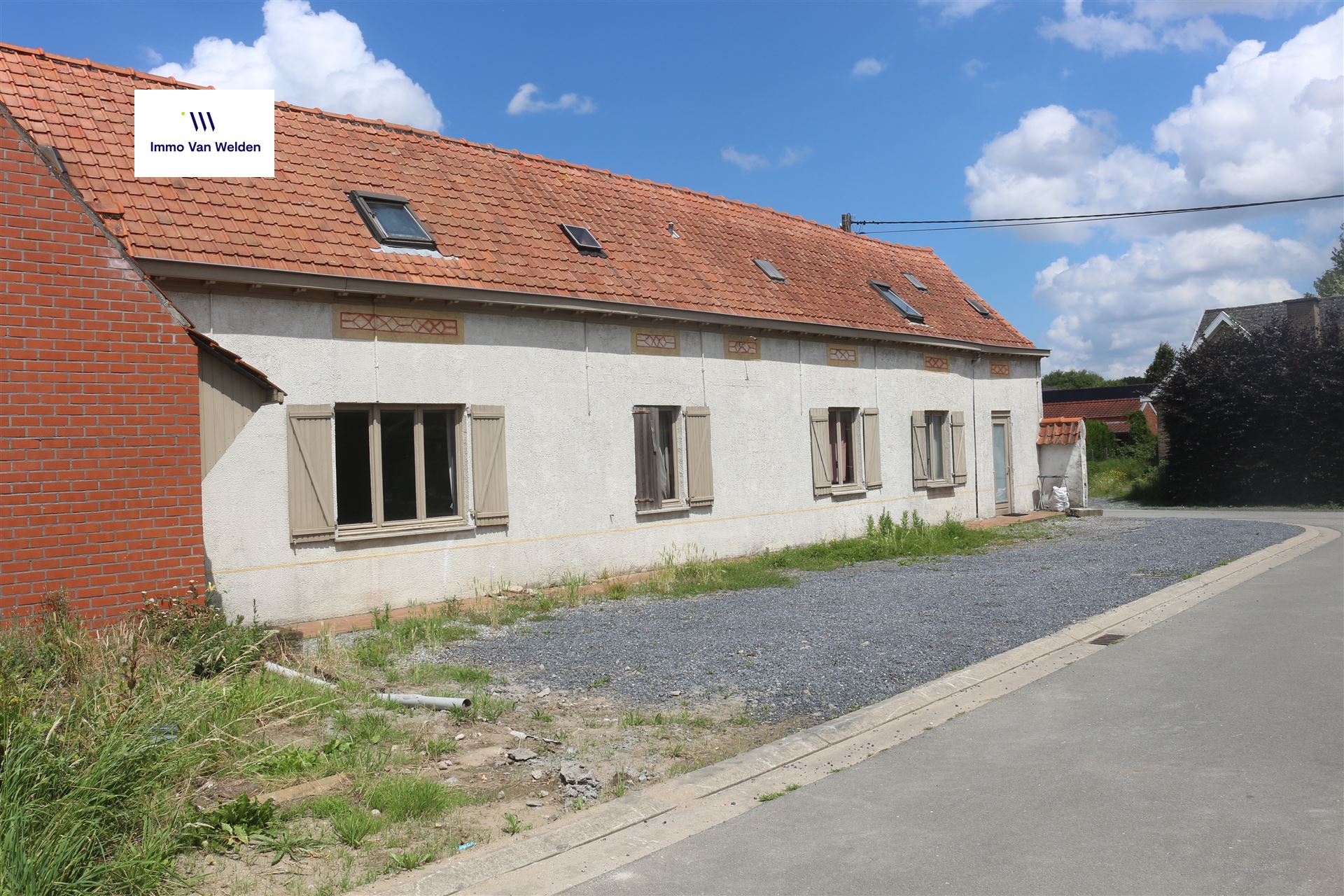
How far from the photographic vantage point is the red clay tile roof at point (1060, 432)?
74.9 feet

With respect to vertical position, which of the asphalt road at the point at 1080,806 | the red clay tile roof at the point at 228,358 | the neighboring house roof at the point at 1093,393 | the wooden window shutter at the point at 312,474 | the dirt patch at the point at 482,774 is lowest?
the asphalt road at the point at 1080,806

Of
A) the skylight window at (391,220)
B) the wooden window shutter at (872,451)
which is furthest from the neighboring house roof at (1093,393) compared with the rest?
the skylight window at (391,220)

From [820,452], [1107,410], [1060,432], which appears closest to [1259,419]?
[1060,432]

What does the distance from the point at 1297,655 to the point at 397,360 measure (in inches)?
353

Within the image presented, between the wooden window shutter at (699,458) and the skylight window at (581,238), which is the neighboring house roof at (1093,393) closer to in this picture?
the wooden window shutter at (699,458)

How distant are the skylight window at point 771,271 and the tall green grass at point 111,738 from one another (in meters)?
11.9

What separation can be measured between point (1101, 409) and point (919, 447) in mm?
43925

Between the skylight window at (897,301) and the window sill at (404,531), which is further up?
the skylight window at (897,301)

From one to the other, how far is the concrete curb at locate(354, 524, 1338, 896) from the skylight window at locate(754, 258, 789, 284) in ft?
31.5

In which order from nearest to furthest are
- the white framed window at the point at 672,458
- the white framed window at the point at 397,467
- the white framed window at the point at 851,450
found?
1. the white framed window at the point at 397,467
2. the white framed window at the point at 672,458
3. the white framed window at the point at 851,450

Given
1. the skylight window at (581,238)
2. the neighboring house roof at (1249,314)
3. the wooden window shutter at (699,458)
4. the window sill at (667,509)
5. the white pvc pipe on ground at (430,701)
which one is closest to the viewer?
the white pvc pipe on ground at (430,701)

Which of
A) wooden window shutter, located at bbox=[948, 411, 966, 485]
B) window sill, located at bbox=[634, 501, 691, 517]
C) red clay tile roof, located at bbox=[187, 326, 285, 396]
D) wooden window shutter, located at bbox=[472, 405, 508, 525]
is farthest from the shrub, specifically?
red clay tile roof, located at bbox=[187, 326, 285, 396]

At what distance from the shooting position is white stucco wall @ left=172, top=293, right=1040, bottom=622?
1002cm

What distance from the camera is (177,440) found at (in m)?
7.88
